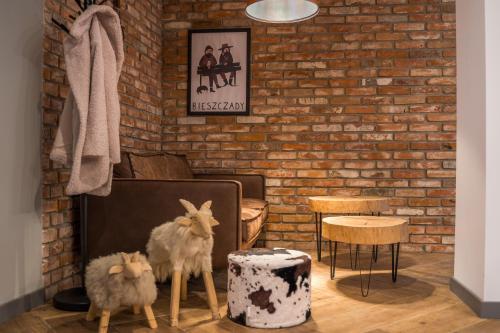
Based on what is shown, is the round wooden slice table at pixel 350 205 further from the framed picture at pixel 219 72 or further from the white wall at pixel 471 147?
the framed picture at pixel 219 72

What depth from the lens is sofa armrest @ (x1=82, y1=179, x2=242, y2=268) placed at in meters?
2.64

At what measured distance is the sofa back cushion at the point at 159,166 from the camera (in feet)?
9.98

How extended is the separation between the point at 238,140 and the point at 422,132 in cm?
167

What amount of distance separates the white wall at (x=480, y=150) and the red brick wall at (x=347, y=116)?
4.84 ft

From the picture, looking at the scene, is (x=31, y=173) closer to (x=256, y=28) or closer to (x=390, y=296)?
(x=390, y=296)

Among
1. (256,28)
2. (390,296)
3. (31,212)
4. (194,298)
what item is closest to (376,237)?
(390,296)

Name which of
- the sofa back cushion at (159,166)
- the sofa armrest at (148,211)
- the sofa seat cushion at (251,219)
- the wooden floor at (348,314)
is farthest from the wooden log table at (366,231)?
the sofa back cushion at (159,166)

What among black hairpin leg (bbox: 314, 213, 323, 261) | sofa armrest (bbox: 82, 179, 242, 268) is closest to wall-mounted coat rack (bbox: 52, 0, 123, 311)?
sofa armrest (bbox: 82, 179, 242, 268)

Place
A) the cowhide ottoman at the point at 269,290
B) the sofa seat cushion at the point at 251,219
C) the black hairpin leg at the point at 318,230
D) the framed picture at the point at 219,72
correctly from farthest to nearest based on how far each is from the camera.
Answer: the framed picture at the point at 219,72 < the black hairpin leg at the point at 318,230 < the sofa seat cushion at the point at 251,219 < the cowhide ottoman at the point at 269,290

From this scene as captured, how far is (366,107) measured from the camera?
413 cm

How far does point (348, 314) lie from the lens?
236 cm

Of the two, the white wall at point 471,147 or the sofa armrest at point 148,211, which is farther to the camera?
the sofa armrest at point 148,211

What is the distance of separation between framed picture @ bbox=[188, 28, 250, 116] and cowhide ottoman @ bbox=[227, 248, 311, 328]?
2297 millimetres

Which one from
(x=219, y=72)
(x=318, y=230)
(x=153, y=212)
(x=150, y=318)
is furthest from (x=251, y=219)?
(x=219, y=72)
